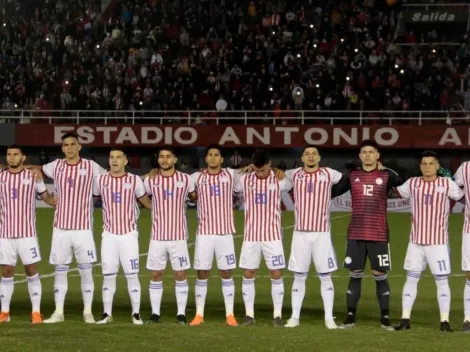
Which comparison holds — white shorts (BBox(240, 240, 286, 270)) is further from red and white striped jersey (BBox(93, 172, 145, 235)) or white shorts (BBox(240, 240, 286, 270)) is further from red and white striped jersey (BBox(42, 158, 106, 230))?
red and white striped jersey (BBox(42, 158, 106, 230))

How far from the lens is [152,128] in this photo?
133ft

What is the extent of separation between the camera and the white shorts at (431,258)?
1336cm

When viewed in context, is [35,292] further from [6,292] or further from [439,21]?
[439,21]

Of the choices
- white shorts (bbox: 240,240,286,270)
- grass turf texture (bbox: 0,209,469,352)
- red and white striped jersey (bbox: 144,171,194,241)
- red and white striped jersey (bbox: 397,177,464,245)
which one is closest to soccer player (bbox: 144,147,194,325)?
red and white striped jersey (bbox: 144,171,194,241)

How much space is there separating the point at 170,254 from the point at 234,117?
25.6m

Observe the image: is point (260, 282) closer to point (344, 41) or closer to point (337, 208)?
point (337, 208)

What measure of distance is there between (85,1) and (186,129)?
28.5 ft

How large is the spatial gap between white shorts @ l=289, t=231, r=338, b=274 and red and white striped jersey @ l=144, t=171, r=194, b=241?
1.40m

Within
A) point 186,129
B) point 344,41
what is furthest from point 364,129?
point 186,129

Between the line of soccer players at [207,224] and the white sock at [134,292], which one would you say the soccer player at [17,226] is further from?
the white sock at [134,292]

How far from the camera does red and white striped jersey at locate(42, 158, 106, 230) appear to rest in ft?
45.8

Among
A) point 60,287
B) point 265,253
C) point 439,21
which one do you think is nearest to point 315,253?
point 265,253

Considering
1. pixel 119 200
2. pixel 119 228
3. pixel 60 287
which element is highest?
pixel 119 200

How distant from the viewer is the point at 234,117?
39.3 m
